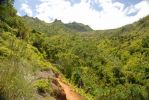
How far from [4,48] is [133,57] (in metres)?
75.5

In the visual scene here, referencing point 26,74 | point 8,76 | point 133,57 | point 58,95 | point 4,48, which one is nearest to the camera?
point 8,76

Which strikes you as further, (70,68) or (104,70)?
(104,70)

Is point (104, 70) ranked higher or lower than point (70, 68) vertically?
lower

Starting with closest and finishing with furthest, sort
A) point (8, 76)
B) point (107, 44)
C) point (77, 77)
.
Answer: point (8, 76) → point (77, 77) → point (107, 44)

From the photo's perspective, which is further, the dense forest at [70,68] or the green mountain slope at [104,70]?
the green mountain slope at [104,70]

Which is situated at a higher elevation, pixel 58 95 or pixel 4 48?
pixel 4 48

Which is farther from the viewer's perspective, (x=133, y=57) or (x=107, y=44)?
(x=107, y=44)

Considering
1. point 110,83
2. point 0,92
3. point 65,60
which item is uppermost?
point 0,92

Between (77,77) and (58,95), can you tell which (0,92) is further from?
(77,77)

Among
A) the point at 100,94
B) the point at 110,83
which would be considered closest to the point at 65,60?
the point at 100,94

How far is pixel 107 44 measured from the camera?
12431 cm

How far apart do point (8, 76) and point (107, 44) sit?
116920mm

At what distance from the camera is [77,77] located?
5494 centimetres

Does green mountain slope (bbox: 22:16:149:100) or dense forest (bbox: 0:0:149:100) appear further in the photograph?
green mountain slope (bbox: 22:16:149:100)
